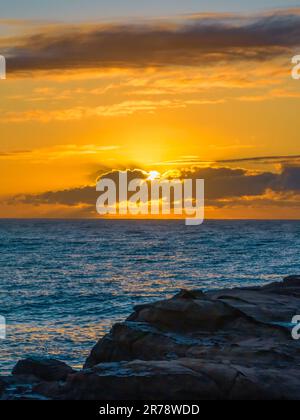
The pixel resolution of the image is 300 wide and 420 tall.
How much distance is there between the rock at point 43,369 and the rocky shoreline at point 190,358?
4cm

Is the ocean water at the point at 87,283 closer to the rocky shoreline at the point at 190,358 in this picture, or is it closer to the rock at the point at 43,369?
the rock at the point at 43,369

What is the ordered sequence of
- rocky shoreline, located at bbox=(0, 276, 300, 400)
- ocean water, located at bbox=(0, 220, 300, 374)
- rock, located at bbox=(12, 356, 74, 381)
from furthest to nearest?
ocean water, located at bbox=(0, 220, 300, 374) → rock, located at bbox=(12, 356, 74, 381) → rocky shoreline, located at bbox=(0, 276, 300, 400)

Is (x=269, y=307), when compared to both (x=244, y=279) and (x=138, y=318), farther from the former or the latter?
(x=244, y=279)

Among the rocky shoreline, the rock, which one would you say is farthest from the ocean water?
the rocky shoreline

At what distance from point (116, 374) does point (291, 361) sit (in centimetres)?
617

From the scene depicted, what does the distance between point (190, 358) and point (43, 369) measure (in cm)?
644

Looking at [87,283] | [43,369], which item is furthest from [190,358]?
[87,283]

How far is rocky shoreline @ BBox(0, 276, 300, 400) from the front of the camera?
2178 cm

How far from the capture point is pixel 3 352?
123 feet

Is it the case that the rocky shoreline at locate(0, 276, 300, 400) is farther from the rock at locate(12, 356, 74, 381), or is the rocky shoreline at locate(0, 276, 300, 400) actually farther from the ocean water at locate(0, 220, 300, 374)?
the ocean water at locate(0, 220, 300, 374)

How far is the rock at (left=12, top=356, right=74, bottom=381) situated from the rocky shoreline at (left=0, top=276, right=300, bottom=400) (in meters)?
0.04

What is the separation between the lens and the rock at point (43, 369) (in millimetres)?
27594
